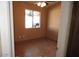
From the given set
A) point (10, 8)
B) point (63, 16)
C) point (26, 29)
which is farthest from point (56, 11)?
point (10, 8)

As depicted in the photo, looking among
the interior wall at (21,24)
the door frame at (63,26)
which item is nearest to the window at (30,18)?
the interior wall at (21,24)

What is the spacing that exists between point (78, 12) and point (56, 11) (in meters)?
2.57

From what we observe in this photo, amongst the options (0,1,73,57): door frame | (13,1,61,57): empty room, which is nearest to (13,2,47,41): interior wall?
(13,1,61,57): empty room

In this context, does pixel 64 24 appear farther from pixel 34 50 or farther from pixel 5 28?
pixel 34 50

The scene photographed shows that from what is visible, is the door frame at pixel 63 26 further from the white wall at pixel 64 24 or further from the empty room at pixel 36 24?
the empty room at pixel 36 24

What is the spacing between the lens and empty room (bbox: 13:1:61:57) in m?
3.17

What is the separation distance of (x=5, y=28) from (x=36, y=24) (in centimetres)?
276

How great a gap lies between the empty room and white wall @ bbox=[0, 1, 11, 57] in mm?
1784

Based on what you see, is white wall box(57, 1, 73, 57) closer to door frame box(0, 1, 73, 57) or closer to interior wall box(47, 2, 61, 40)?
door frame box(0, 1, 73, 57)

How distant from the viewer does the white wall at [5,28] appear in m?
1.01

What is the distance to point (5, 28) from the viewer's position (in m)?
1.06

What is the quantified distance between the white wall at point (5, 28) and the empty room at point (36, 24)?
178cm

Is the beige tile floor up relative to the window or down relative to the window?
down

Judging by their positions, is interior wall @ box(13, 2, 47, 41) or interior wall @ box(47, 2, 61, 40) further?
interior wall @ box(47, 2, 61, 40)
